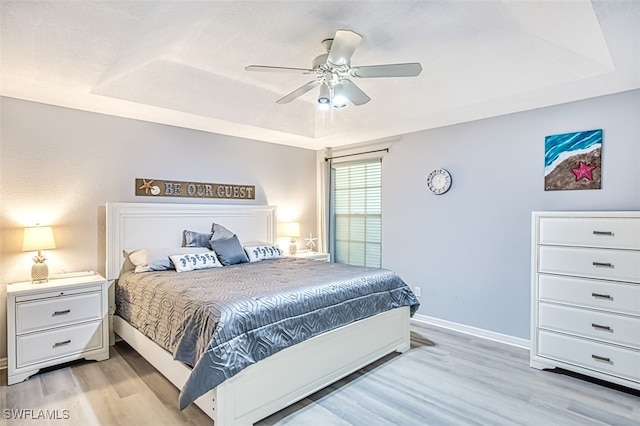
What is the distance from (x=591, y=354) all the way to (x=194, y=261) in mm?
3526

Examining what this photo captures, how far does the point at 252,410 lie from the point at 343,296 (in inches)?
40.6

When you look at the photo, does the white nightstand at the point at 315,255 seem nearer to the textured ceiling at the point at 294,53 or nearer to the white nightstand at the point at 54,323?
the textured ceiling at the point at 294,53

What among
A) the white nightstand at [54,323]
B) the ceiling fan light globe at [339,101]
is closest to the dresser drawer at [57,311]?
the white nightstand at [54,323]

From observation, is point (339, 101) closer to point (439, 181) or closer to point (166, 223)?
point (439, 181)

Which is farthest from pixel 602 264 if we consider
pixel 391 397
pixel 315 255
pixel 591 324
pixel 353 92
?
pixel 315 255

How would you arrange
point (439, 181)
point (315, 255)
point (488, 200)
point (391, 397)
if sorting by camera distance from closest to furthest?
point (391, 397)
point (488, 200)
point (439, 181)
point (315, 255)

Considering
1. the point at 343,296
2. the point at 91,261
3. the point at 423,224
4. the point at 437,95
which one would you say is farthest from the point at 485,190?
the point at 91,261

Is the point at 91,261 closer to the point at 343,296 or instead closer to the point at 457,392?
the point at 343,296

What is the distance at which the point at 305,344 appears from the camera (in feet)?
8.11

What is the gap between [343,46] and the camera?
2.21 metres

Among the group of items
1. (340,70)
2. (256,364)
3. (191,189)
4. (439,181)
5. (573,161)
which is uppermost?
(340,70)

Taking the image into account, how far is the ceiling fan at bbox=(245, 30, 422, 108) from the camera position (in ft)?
7.21

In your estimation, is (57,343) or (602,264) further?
(57,343)

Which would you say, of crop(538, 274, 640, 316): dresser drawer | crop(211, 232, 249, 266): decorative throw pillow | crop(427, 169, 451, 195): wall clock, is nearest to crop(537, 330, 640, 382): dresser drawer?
crop(538, 274, 640, 316): dresser drawer
